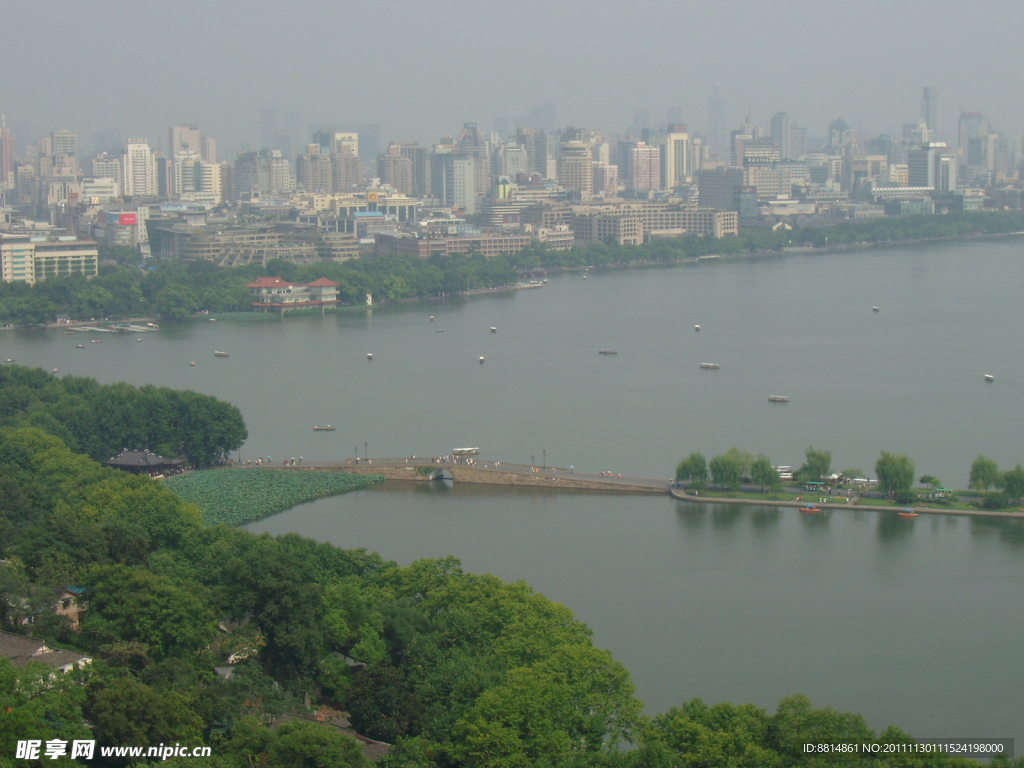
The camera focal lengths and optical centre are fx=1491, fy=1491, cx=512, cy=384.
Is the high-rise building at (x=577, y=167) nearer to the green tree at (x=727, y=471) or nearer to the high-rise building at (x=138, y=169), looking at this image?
the high-rise building at (x=138, y=169)

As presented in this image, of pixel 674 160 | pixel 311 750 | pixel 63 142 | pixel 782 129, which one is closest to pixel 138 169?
pixel 63 142

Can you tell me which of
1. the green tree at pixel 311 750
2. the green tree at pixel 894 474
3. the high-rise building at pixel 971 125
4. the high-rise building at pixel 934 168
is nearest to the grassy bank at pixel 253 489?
the green tree at pixel 894 474

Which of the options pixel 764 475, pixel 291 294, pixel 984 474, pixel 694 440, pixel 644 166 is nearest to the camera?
pixel 984 474

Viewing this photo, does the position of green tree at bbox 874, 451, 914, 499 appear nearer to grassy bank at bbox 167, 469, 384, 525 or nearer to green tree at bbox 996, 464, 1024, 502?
green tree at bbox 996, 464, 1024, 502

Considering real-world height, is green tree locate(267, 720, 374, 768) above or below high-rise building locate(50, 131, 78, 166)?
below

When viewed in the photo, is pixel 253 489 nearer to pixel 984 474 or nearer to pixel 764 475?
pixel 764 475

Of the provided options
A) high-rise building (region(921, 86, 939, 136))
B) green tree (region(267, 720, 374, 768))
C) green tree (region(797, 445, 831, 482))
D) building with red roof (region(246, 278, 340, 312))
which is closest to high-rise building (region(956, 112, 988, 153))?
high-rise building (region(921, 86, 939, 136))

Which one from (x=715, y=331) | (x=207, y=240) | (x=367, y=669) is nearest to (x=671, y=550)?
(x=367, y=669)
